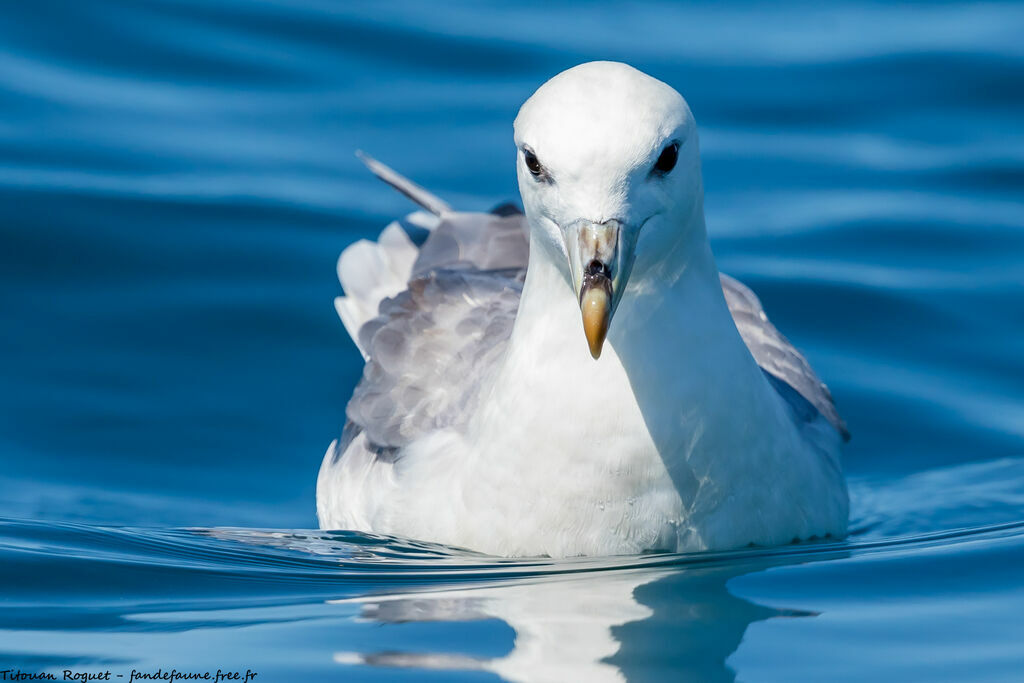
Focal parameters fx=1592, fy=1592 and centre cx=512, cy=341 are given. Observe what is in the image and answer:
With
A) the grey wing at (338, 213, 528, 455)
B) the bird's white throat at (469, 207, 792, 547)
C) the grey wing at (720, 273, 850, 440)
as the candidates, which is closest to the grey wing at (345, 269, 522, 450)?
the grey wing at (338, 213, 528, 455)

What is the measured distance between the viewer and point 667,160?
3756 mm

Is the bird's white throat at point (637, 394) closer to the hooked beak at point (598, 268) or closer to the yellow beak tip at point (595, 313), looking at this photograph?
the hooked beak at point (598, 268)

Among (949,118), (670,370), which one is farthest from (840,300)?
(670,370)

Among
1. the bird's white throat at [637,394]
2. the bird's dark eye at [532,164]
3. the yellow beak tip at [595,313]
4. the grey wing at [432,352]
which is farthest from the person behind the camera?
the grey wing at [432,352]

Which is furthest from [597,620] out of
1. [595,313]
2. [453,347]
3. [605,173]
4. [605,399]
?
[453,347]

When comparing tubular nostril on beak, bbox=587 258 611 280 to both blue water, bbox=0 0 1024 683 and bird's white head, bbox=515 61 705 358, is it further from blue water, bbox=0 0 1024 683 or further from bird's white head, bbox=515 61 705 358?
blue water, bbox=0 0 1024 683

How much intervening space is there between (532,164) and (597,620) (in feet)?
3.60

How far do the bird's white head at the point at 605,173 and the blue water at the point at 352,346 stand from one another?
0.84m

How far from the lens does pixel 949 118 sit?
909cm

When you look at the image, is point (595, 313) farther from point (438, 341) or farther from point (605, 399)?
point (438, 341)

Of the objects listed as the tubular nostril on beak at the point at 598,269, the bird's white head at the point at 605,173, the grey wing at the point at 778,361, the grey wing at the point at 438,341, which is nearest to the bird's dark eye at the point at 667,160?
the bird's white head at the point at 605,173

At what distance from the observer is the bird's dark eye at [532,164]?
3.77 m

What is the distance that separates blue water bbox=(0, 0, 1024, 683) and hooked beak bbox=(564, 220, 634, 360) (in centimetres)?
75

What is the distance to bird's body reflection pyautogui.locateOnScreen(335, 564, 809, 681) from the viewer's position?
3.57 metres
